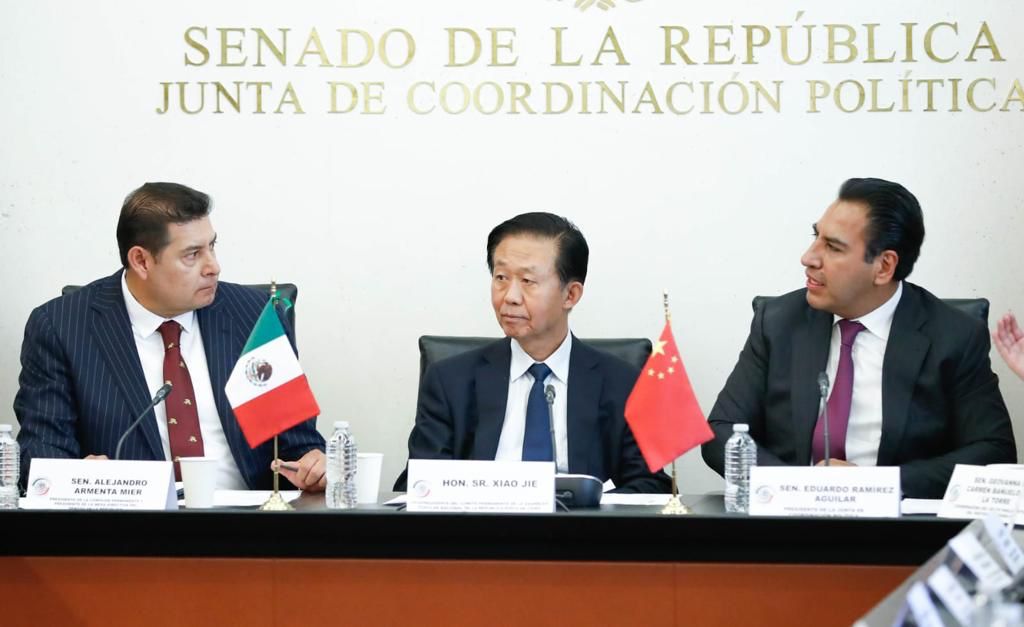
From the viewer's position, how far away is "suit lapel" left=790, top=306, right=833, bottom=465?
3.62 m

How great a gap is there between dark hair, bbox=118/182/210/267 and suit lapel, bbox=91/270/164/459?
143mm

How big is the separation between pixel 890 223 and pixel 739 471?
3.62 feet

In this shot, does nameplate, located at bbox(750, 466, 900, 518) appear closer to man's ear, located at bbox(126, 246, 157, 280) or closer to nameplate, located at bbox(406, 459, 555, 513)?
nameplate, located at bbox(406, 459, 555, 513)

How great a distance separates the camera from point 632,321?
4.50m

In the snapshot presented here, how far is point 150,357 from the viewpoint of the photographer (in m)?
3.71

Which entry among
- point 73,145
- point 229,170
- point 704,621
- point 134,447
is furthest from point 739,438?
point 73,145

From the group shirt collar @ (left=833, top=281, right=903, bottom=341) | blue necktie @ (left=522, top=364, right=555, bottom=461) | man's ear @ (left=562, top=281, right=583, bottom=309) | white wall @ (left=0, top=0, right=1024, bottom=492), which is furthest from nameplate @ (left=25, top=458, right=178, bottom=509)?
shirt collar @ (left=833, top=281, right=903, bottom=341)

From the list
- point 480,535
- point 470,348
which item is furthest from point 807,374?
point 480,535

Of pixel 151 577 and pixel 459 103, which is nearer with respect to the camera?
pixel 151 577

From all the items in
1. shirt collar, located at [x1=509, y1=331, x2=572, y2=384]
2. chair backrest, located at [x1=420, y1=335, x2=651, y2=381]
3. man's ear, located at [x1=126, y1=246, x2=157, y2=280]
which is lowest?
Result: shirt collar, located at [x1=509, y1=331, x2=572, y2=384]

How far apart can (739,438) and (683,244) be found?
154 cm

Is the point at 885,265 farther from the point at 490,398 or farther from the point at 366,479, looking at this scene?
the point at 366,479

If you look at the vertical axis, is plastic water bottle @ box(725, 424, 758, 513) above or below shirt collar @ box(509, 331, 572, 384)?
below

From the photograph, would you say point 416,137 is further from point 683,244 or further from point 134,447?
point 134,447
